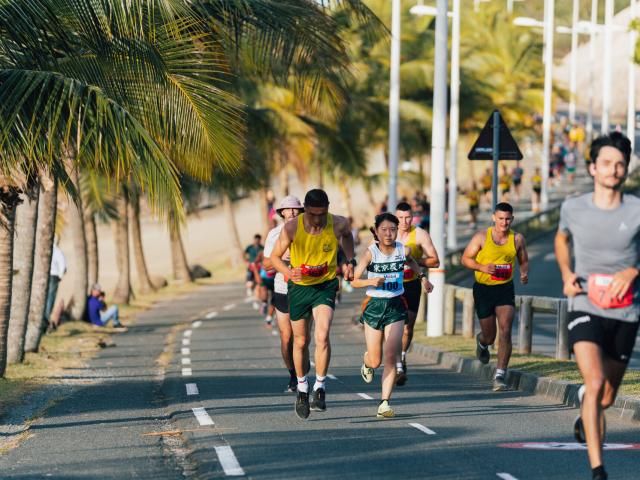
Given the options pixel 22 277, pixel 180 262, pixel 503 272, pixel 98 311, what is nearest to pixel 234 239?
pixel 180 262

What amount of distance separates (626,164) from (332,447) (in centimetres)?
318

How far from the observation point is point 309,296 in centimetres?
1171

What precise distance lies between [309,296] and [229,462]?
9.23 feet

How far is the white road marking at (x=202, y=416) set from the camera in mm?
11391

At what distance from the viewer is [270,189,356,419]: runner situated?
1138 cm

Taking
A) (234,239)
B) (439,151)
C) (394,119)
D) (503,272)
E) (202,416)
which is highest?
(394,119)

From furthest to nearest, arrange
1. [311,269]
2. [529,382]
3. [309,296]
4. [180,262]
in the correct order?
[180,262] → [529,382] → [309,296] → [311,269]

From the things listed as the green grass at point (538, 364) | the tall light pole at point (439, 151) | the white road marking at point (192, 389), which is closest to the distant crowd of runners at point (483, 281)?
the green grass at point (538, 364)

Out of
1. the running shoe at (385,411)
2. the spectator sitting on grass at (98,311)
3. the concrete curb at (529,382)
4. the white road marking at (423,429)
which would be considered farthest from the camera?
the spectator sitting on grass at (98,311)

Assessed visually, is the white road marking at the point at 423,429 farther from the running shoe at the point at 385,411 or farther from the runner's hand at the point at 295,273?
the runner's hand at the point at 295,273

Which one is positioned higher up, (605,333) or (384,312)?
(605,333)

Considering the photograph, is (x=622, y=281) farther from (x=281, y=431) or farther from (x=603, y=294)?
(x=281, y=431)

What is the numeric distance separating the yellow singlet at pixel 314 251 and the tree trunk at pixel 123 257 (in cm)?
2142

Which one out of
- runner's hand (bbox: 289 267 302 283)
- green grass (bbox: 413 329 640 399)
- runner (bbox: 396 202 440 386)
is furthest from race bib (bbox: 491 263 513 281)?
runner's hand (bbox: 289 267 302 283)
